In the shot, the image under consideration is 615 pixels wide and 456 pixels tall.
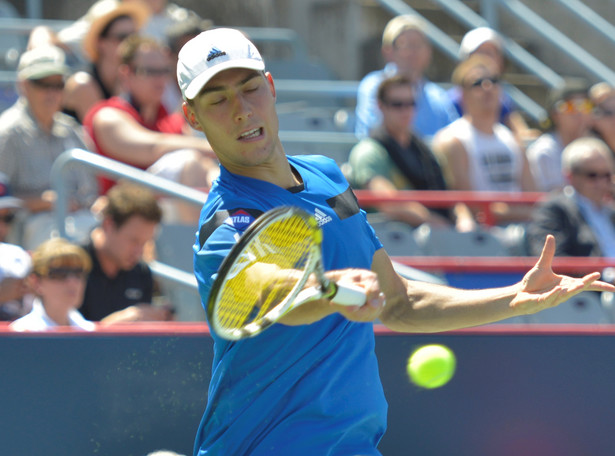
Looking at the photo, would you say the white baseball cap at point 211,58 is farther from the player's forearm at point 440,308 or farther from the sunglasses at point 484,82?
the sunglasses at point 484,82

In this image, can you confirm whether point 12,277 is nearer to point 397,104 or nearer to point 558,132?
point 397,104

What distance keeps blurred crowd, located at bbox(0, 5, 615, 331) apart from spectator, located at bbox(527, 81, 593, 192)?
0.03 feet

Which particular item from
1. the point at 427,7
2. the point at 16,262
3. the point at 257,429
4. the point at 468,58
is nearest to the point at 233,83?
the point at 257,429

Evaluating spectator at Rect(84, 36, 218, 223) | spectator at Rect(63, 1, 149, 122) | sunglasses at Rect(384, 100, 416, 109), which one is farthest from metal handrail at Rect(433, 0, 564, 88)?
spectator at Rect(84, 36, 218, 223)

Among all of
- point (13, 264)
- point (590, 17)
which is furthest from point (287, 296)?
point (590, 17)

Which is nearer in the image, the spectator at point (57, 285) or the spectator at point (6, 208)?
the spectator at point (57, 285)

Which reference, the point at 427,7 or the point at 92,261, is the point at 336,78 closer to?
the point at 427,7

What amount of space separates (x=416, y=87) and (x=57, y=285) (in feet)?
13.0

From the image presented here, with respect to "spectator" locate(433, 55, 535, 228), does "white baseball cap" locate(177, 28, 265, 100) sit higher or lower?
higher

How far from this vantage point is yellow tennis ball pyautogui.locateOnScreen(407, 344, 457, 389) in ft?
12.6

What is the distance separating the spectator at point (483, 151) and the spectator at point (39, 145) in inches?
98.2

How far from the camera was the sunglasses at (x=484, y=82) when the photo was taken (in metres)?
7.11

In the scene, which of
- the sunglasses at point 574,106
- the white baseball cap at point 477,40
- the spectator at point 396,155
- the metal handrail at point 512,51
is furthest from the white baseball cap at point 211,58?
the metal handrail at point 512,51

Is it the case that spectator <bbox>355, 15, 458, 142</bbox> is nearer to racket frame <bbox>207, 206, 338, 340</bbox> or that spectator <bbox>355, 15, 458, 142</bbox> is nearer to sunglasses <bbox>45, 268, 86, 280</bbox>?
sunglasses <bbox>45, 268, 86, 280</bbox>
